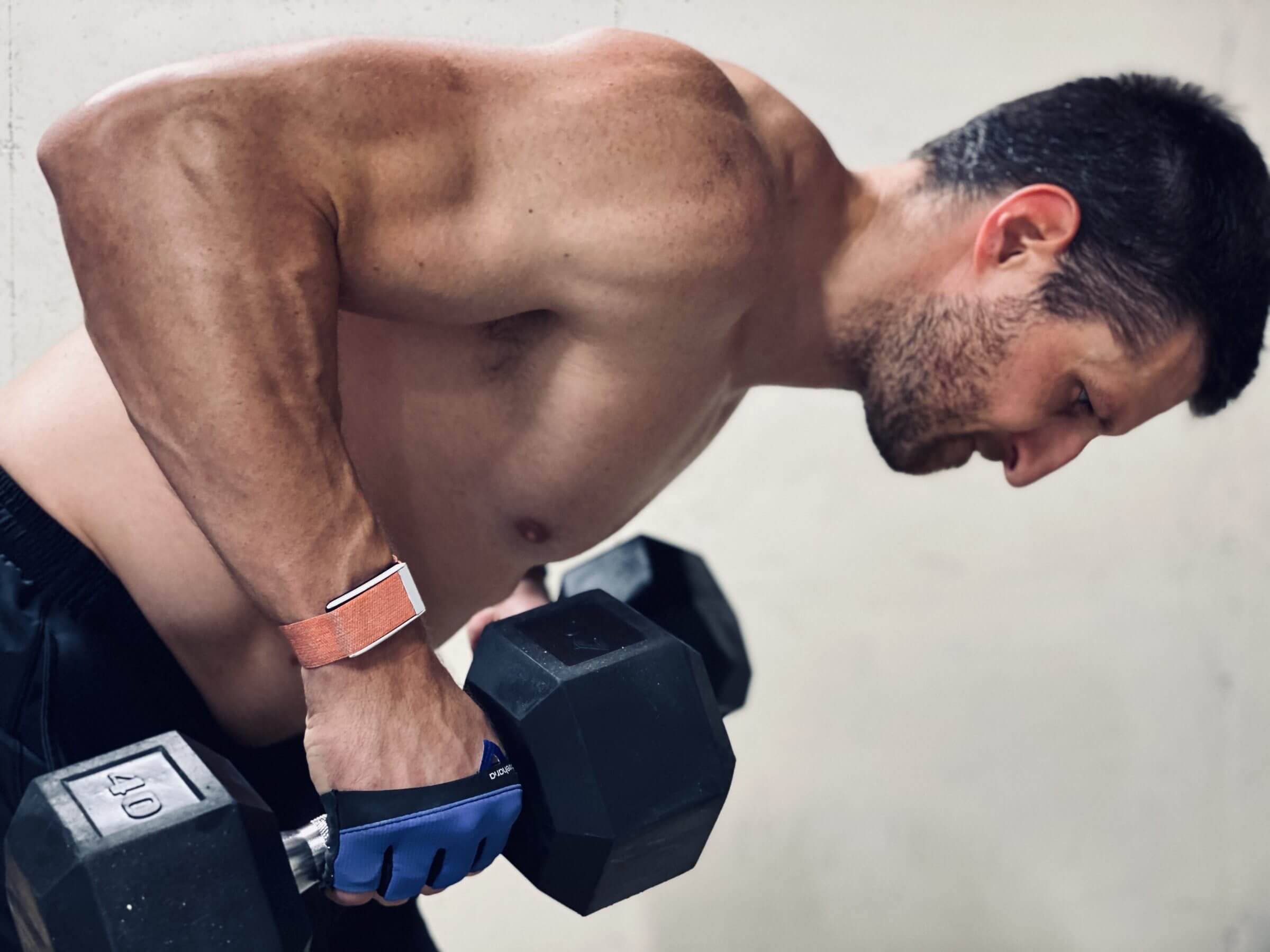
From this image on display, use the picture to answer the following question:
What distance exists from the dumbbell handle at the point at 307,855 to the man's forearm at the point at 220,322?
0.13 meters

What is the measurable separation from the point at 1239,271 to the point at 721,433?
0.92 m

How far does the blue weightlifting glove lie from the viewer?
2.02 ft

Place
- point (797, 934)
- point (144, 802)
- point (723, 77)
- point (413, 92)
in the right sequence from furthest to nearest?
point (797, 934) < point (723, 77) < point (413, 92) < point (144, 802)

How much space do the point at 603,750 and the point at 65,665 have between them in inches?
15.8

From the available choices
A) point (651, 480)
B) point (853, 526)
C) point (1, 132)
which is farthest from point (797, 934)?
point (1, 132)

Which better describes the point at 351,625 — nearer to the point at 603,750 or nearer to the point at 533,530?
→ the point at 603,750

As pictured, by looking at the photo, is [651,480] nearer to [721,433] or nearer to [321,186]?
[321,186]

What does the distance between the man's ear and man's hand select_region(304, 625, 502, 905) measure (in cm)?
58

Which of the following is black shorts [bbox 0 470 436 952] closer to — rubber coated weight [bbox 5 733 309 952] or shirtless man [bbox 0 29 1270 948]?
shirtless man [bbox 0 29 1270 948]

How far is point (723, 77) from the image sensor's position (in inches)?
32.7

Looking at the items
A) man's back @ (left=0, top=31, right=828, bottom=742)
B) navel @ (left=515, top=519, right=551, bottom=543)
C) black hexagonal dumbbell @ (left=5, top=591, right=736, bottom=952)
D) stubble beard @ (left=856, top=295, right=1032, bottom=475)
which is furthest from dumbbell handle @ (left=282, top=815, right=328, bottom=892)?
stubble beard @ (left=856, top=295, right=1032, bottom=475)

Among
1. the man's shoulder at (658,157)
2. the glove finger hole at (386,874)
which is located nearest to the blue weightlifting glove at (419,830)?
the glove finger hole at (386,874)

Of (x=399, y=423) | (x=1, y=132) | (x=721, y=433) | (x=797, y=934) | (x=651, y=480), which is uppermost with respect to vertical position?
(x=1, y=132)

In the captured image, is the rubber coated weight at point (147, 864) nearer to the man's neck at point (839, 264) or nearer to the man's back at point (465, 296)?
the man's back at point (465, 296)
